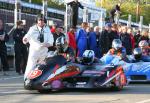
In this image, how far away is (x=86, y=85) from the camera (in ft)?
38.8

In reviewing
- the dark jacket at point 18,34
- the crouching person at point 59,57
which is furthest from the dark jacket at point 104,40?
the crouching person at point 59,57

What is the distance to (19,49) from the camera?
58.3ft

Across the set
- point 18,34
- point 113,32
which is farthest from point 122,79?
point 113,32

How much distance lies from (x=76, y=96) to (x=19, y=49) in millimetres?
6999

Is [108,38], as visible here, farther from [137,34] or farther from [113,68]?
[113,68]

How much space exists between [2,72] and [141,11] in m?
54.7

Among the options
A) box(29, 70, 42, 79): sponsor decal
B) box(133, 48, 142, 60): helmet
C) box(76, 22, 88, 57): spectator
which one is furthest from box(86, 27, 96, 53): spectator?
box(29, 70, 42, 79): sponsor decal

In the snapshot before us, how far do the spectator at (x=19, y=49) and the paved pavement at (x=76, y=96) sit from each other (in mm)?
4464

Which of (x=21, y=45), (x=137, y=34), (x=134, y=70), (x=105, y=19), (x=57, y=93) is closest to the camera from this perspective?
(x=57, y=93)

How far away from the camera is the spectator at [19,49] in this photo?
685 inches

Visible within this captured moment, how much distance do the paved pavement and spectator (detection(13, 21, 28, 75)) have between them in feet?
14.6

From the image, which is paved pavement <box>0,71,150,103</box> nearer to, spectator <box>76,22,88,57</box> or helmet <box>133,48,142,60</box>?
helmet <box>133,48,142,60</box>

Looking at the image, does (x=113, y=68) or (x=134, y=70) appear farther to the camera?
(x=134, y=70)

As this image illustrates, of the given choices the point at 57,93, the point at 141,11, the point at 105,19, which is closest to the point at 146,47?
the point at 57,93
